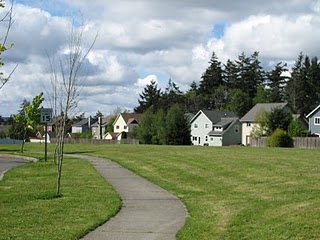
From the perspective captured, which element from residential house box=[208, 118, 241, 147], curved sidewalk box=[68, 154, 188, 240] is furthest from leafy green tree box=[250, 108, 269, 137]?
curved sidewalk box=[68, 154, 188, 240]

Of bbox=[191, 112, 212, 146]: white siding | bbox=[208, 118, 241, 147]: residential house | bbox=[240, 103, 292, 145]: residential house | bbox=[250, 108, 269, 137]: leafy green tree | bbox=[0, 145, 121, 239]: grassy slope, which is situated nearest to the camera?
bbox=[0, 145, 121, 239]: grassy slope

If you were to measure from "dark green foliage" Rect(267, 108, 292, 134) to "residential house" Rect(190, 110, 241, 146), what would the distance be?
1928cm

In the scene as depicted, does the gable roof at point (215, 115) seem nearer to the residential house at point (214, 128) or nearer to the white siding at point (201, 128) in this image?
the residential house at point (214, 128)

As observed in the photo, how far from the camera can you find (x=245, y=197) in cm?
1445

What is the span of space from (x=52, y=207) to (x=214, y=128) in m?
82.2

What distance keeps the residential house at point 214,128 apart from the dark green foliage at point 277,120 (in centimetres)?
1928

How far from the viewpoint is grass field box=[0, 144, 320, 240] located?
9.48 m

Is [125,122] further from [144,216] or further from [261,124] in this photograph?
[144,216]

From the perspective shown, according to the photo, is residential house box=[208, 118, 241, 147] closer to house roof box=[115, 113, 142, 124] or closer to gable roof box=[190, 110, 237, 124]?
gable roof box=[190, 110, 237, 124]

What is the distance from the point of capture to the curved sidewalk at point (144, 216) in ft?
31.0

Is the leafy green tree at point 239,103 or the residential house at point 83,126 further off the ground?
the leafy green tree at point 239,103

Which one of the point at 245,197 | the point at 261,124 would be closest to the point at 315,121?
the point at 261,124

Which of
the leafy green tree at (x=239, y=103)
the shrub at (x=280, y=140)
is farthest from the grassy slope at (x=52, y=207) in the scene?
the leafy green tree at (x=239, y=103)

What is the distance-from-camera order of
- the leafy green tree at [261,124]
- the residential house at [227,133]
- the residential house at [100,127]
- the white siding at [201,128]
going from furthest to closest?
the residential house at [100,127] → the white siding at [201,128] → the residential house at [227,133] → the leafy green tree at [261,124]
